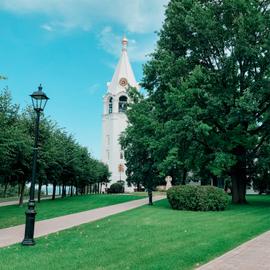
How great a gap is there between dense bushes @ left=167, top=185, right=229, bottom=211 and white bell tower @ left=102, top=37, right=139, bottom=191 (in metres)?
68.9

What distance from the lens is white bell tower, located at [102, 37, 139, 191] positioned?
89438 mm

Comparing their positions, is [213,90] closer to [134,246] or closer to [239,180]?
[239,180]

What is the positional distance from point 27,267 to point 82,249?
1993 millimetres

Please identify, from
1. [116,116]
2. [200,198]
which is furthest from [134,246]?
[116,116]

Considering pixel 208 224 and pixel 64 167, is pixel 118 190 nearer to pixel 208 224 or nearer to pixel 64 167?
pixel 64 167

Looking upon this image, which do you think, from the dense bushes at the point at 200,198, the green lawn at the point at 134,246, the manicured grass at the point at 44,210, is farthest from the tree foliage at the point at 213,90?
the green lawn at the point at 134,246

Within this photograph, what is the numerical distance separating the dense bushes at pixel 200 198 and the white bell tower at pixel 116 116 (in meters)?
68.9

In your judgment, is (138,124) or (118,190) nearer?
(138,124)

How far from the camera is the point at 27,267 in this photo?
785cm

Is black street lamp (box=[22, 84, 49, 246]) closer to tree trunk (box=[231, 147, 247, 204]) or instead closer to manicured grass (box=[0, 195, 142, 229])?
manicured grass (box=[0, 195, 142, 229])

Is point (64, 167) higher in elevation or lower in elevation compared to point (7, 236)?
higher

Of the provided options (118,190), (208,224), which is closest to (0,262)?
(208,224)

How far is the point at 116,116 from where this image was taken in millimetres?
92000

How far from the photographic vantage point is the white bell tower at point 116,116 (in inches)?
3521
